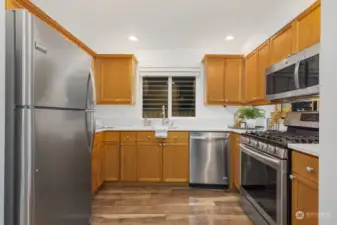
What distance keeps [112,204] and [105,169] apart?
816 mm

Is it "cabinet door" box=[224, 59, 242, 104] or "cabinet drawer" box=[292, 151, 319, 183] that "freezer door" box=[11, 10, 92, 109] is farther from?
"cabinet door" box=[224, 59, 242, 104]

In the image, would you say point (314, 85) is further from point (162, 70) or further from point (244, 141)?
point (162, 70)

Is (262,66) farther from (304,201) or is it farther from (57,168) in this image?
(57,168)

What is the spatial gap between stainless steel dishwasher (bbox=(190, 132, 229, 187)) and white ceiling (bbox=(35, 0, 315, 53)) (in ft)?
5.36

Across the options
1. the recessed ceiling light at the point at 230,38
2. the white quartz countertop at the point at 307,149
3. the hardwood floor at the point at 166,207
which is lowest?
the hardwood floor at the point at 166,207

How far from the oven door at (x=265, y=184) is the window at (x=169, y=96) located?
6.17 ft

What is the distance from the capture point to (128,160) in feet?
12.5

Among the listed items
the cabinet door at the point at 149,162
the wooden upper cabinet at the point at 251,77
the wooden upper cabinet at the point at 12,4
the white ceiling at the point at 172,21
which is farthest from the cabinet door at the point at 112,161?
the wooden upper cabinet at the point at 12,4

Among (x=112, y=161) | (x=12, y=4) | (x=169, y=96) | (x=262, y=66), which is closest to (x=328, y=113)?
(x=12, y=4)

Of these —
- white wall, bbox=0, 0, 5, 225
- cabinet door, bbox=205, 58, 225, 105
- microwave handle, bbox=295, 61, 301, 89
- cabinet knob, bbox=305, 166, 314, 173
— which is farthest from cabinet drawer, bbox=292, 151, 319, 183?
cabinet door, bbox=205, 58, 225, 105

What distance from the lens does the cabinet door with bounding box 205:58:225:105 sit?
13.7ft

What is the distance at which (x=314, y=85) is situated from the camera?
197 cm

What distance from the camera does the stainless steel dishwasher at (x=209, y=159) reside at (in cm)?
370

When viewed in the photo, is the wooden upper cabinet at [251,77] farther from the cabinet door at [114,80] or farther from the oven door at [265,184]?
the cabinet door at [114,80]
